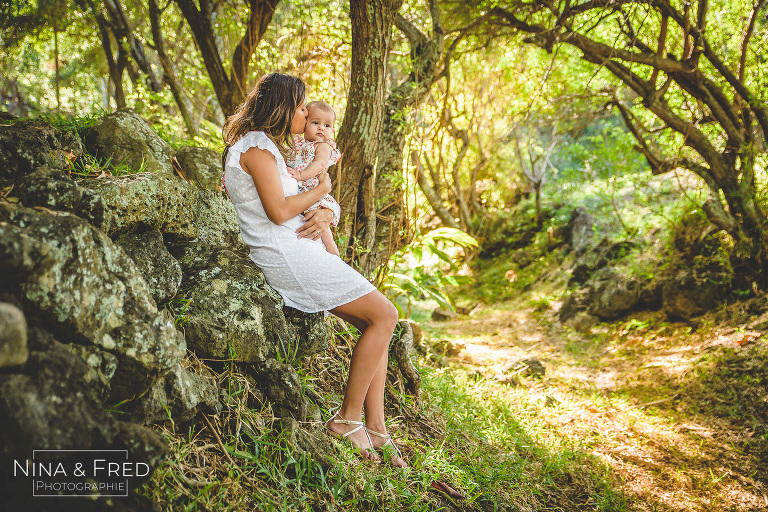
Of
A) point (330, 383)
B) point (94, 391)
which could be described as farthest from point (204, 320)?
point (330, 383)

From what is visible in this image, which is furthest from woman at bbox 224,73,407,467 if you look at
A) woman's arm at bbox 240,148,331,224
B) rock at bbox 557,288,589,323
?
rock at bbox 557,288,589,323

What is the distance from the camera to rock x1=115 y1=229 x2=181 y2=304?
76.7 inches

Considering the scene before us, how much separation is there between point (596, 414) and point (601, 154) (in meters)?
4.50

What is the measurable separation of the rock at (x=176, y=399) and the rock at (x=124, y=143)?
1240mm

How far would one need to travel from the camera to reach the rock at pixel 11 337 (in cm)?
110

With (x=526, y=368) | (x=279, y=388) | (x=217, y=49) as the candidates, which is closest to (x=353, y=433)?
(x=279, y=388)

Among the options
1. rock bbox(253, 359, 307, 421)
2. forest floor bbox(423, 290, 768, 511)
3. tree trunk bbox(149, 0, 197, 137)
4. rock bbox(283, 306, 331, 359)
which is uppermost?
tree trunk bbox(149, 0, 197, 137)

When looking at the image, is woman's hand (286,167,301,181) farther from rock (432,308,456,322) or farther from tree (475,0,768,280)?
rock (432,308,456,322)

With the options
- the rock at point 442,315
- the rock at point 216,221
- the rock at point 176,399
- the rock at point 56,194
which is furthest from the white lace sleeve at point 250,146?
the rock at point 442,315

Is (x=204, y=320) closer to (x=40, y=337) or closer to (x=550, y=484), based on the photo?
(x=40, y=337)

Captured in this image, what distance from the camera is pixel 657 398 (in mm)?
4227

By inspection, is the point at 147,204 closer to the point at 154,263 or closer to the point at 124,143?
the point at 154,263

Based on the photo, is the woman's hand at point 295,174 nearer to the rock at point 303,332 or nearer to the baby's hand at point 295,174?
the baby's hand at point 295,174

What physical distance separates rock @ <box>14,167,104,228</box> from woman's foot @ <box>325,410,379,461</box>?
151 cm
